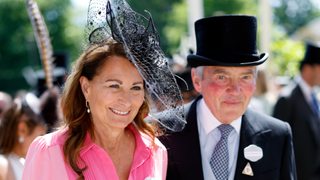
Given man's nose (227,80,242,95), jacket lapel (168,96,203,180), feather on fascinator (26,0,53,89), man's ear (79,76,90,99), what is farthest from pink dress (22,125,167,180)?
feather on fascinator (26,0,53,89)

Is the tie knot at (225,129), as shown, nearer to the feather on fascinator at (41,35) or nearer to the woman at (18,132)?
the woman at (18,132)

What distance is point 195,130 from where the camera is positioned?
239 centimetres

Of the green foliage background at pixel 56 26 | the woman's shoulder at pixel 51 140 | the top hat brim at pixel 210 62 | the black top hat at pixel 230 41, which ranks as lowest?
the green foliage background at pixel 56 26

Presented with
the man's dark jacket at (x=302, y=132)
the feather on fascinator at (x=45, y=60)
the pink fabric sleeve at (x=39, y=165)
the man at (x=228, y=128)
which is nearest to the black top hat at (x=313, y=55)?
the man's dark jacket at (x=302, y=132)

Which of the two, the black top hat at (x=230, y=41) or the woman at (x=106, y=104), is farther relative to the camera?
the black top hat at (x=230, y=41)

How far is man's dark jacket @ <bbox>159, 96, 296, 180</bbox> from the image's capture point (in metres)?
2.27

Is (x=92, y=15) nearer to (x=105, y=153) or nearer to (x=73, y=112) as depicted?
(x=73, y=112)

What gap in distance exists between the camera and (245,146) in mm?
2324

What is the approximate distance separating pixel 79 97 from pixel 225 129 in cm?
110

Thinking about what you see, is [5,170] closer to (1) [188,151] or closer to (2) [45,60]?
(2) [45,60]

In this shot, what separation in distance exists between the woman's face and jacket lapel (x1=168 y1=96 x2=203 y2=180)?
52 cm

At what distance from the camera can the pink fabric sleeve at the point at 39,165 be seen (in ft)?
5.86

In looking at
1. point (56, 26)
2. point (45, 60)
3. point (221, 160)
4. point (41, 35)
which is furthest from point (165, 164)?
point (56, 26)

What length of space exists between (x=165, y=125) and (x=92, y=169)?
618mm
